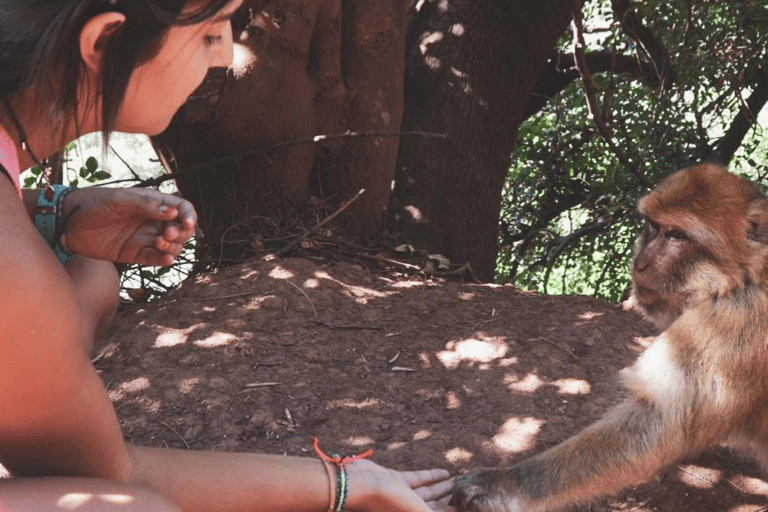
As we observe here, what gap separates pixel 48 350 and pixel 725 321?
6.36 feet

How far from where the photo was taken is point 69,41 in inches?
61.7

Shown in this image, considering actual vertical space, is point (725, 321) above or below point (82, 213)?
below

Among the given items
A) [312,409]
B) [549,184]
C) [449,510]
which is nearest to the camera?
[449,510]

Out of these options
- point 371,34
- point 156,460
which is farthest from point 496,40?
point 156,460

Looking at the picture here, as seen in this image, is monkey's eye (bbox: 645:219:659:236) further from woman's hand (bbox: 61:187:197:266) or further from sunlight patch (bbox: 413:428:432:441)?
woman's hand (bbox: 61:187:197:266)

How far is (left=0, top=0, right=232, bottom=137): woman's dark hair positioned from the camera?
1528mm

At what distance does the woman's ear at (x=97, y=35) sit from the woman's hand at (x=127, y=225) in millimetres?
568

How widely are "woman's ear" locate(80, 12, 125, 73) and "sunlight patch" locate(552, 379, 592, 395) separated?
2073 millimetres

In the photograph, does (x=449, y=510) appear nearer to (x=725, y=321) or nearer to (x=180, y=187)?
(x=725, y=321)

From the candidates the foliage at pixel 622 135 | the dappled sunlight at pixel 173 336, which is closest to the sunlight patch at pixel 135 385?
the dappled sunlight at pixel 173 336

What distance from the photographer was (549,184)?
319 inches

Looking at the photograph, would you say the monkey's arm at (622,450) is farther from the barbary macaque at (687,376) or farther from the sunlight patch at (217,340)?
the sunlight patch at (217,340)

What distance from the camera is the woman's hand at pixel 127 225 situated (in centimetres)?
216

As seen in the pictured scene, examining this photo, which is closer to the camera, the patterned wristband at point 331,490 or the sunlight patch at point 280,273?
the patterned wristband at point 331,490
